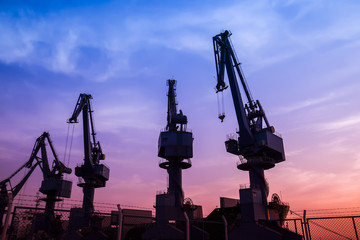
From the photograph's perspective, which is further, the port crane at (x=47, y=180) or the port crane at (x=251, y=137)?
the port crane at (x=47, y=180)

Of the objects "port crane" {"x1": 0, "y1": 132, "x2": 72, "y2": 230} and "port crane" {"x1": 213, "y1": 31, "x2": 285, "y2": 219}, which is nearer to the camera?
"port crane" {"x1": 213, "y1": 31, "x2": 285, "y2": 219}

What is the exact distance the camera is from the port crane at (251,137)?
5400 cm

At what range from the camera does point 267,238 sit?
3947 centimetres

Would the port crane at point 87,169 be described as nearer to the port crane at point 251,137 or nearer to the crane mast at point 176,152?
the crane mast at point 176,152

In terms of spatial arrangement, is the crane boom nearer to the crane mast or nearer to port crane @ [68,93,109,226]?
the crane mast

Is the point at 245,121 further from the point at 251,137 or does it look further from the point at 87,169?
the point at 87,169

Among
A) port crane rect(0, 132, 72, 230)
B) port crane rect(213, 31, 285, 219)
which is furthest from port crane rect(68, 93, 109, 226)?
port crane rect(213, 31, 285, 219)

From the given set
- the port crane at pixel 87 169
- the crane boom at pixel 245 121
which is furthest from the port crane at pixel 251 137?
the port crane at pixel 87 169

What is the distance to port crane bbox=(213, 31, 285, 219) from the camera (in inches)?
2126

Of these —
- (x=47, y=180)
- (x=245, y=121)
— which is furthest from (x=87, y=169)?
(x=245, y=121)

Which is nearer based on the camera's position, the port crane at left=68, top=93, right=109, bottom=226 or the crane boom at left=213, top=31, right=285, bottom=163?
the crane boom at left=213, top=31, right=285, bottom=163

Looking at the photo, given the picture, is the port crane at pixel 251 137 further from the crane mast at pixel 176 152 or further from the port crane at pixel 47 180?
the port crane at pixel 47 180

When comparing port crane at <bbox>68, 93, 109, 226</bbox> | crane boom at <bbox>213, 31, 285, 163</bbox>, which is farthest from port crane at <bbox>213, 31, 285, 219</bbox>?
port crane at <bbox>68, 93, 109, 226</bbox>

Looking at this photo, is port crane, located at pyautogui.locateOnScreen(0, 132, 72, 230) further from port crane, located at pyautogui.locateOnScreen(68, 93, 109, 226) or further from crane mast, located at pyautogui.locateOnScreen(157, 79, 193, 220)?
A: crane mast, located at pyautogui.locateOnScreen(157, 79, 193, 220)
